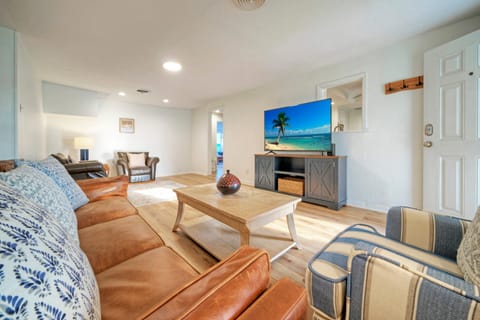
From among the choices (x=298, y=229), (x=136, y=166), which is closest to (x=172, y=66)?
(x=136, y=166)

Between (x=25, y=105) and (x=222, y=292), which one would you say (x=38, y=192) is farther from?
(x=25, y=105)

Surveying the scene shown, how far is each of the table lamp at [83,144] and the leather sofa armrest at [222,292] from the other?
16.9 feet

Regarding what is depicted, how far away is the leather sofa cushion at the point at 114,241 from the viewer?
2.99 ft

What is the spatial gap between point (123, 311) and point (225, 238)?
1355mm

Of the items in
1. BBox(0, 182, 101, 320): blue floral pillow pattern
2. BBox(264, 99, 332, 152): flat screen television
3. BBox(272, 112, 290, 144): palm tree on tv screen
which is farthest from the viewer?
BBox(272, 112, 290, 144): palm tree on tv screen

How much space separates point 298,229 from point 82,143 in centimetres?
489

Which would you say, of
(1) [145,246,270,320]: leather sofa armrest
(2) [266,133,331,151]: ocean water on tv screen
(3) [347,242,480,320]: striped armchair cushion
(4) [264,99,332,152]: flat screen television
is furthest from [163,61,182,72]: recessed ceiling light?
(3) [347,242,480,320]: striped armchair cushion

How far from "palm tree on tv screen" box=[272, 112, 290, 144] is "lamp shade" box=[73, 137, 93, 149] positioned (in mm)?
4203

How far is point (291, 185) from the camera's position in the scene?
3.28 m

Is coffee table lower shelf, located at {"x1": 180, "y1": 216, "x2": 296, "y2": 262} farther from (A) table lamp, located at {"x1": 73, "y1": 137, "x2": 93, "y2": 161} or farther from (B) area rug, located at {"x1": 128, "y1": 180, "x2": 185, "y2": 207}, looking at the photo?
(A) table lamp, located at {"x1": 73, "y1": 137, "x2": 93, "y2": 161}

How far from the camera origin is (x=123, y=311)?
0.58 metres

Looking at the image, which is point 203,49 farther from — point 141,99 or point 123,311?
point 141,99

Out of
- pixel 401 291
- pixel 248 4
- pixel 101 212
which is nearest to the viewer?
pixel 401 291

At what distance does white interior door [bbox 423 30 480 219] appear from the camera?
6.07 ft
